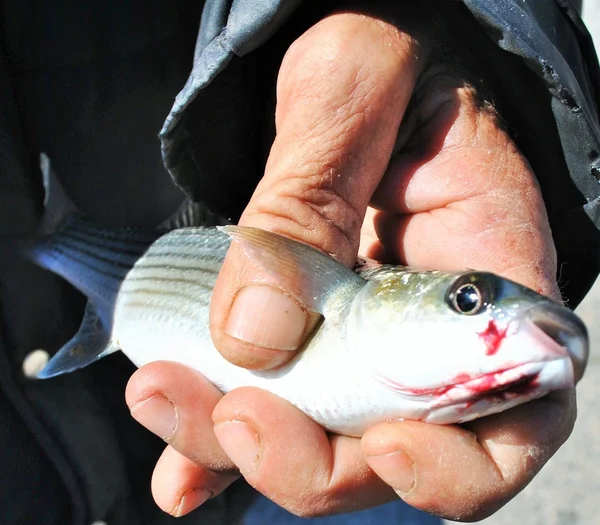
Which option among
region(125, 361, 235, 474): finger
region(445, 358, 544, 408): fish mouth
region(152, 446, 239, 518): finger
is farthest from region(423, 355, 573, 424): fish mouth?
region(152, 446, 239, 518): finger

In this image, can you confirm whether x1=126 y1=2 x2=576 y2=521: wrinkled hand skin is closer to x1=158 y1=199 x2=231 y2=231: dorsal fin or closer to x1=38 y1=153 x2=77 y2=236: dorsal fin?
x1=158 y1=199 x2=231 y2=231: dorsal fin

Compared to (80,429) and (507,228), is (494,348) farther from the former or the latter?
(80,429)

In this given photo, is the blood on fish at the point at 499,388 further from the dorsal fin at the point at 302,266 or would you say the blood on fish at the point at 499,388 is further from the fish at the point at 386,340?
the dorsal fin at the point at 302,266

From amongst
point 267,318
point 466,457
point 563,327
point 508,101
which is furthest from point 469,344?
point 508,101

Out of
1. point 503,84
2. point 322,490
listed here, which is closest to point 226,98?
point 503,84

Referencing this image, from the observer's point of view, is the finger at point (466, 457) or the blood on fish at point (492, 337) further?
the finger at point (466, 457)

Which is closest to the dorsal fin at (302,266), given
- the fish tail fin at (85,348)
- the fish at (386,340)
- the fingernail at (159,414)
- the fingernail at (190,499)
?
the fish at (386,340)

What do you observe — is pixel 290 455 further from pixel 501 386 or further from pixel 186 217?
pixel 186 217

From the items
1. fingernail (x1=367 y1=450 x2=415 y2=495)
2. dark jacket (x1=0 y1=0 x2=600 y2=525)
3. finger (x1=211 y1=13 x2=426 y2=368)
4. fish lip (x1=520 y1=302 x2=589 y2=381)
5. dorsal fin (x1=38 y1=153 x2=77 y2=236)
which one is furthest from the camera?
dorsal fin (x1=38 y1=153 x2=77 y2=236)
